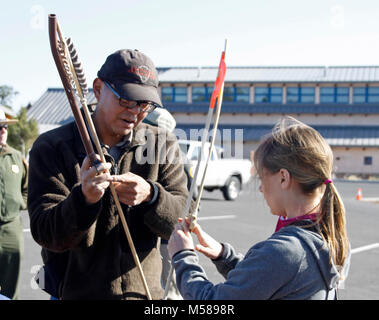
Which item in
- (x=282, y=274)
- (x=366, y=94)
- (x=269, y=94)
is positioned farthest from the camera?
(x=269, y=94)

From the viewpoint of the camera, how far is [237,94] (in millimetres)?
46594

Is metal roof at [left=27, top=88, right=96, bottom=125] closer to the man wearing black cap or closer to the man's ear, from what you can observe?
the man's ear

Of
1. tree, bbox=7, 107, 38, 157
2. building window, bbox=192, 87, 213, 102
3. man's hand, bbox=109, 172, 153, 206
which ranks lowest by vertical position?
tree, bbox=7, 107, 38, 157

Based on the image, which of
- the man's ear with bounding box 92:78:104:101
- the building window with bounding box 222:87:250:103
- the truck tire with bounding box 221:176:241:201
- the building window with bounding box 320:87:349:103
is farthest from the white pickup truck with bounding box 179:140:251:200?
the building window with bounding box 320:87:349:103

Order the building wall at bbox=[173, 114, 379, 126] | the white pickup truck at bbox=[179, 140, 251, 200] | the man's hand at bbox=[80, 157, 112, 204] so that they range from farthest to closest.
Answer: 1. the building wall at bbox=[173, 114, 379, 126]
2. the white pickup truck at bbox=[179, 140, 251, 200]
3. the man's hand at bbox=[80, 157, 112, 204]

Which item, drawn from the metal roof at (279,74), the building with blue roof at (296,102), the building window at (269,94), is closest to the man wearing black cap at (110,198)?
the building with blue roof at (296,102)

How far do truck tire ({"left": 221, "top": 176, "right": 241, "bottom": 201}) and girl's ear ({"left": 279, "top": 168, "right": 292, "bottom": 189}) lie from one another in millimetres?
16074

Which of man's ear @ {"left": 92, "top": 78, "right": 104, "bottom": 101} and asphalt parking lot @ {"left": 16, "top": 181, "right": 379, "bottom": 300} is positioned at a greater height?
man's ear @ {"left": 92, "top": 78, "right": 104, "bottom": 101}

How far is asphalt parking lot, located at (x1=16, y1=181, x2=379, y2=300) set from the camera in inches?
256

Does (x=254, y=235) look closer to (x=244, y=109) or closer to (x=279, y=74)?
(x=244, y=109)

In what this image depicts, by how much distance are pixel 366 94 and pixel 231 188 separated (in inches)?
1214

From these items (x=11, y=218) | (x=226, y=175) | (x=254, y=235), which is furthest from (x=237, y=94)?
(x=11, y=218)
